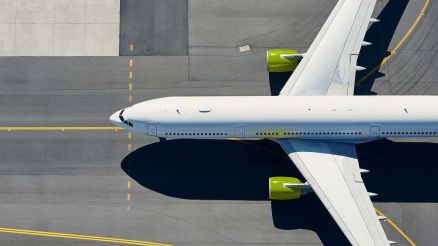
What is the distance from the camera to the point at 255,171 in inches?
940

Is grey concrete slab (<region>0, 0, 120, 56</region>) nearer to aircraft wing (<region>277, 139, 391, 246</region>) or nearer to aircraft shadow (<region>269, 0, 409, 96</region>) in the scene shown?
aircraft shadow (<region>269, 0, 409, 96</region>)

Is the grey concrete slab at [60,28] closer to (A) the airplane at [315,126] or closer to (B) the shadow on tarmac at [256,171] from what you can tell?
(A) the airplane at [315,126]

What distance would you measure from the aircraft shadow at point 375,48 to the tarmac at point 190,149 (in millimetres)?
59

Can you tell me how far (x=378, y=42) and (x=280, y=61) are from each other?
6175 mm

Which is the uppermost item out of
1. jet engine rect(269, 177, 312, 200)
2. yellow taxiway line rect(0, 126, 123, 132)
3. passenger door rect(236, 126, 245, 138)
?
passenger door rect(236, 126, 245, 138)

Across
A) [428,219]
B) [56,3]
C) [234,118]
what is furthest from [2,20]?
[428,219]

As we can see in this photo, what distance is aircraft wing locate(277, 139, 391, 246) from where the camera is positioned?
65.2 feet

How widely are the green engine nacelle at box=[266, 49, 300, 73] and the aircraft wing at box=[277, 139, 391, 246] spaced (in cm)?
437

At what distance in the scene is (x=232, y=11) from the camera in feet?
85.8

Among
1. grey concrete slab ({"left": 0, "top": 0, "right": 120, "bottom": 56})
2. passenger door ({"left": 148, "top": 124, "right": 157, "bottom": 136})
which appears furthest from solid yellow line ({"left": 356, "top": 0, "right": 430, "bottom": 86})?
grey concrete slab ({"left": 0, "top": 0, "right": 120, "bottom": 56})

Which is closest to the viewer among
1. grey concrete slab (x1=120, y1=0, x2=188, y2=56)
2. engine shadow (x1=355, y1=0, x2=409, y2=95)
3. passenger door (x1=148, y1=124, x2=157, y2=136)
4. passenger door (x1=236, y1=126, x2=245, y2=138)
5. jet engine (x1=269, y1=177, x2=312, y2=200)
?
passenger door (x1=236, y1=126, x2=245, y2=138)

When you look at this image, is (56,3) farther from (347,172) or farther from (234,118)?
(347,172)

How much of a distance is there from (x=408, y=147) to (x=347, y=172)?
4920 mm

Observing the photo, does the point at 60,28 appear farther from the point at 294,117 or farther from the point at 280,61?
the point at 294,117
